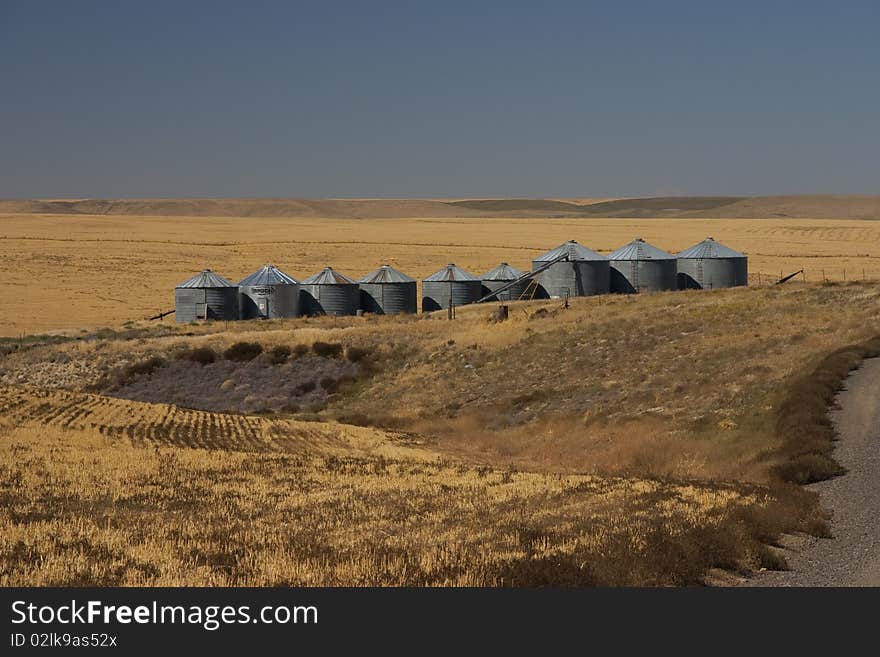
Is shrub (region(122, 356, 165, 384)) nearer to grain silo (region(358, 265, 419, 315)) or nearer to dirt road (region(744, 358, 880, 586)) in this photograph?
grain silo (region(358, 265, 419, 315))

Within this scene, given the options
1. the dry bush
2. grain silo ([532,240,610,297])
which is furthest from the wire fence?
the dry bush

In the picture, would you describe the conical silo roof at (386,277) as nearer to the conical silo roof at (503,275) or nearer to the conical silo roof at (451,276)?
the conical silo roof at (451,276)

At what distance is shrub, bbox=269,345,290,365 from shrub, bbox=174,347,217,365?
130 inches

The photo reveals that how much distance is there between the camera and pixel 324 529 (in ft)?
59.3

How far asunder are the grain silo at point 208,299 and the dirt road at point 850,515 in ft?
175

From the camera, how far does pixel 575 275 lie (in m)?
79.2

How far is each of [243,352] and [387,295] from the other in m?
20.1

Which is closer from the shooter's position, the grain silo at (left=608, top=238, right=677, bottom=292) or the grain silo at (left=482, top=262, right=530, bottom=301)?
the grain silo at (left=608, top=238, right=677, bottom=292)

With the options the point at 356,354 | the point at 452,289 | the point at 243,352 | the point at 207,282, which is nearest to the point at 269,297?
the point at 207,282

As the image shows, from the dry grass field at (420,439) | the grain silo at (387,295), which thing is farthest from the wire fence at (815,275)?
the grain silo at (387,295)

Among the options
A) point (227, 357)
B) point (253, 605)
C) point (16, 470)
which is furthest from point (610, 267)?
point (253, 605)

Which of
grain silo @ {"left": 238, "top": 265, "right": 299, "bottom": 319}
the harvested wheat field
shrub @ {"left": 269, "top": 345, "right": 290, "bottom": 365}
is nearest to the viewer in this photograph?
the harvested wheat field

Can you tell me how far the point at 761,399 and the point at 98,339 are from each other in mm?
45387

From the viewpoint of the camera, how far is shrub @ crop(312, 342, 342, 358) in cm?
6178
